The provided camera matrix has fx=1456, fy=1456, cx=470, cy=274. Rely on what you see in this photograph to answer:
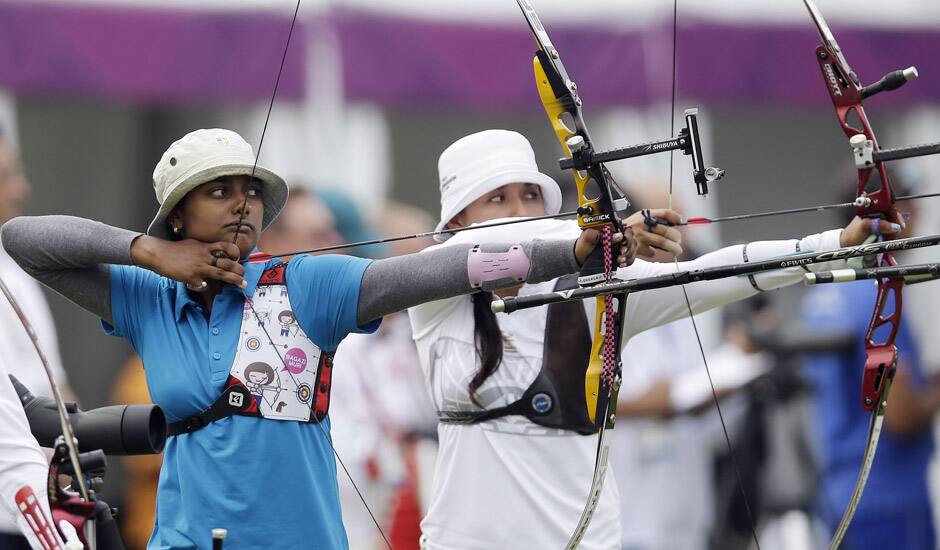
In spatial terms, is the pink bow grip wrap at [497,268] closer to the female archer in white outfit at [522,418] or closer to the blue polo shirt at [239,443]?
the blue polo shirt at [239,443]

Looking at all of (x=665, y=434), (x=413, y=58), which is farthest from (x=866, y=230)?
(x=413, y=58)

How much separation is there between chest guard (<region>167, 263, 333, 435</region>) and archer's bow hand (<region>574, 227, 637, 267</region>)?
56 centimetres

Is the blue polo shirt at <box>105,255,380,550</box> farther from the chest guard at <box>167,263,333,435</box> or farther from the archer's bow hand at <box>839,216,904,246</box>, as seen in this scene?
the archer's bow hand at <box>839,216,904,246</box>

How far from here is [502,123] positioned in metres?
7.80

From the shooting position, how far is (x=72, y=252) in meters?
2.88

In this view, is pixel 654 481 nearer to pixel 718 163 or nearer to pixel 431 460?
pixel 431 460

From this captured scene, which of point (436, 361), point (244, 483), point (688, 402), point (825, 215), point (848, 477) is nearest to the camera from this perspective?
point (244, 483)

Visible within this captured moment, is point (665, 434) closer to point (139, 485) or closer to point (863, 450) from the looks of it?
point (863, 450)

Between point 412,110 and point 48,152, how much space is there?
2.29 m

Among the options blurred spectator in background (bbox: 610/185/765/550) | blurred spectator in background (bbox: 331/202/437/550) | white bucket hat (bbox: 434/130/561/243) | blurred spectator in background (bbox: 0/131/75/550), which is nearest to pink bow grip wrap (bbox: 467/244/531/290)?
white bucket hat (bbox: 434/130/561/243)

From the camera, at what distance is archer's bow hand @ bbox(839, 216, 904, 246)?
2791mm

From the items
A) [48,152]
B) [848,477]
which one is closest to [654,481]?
[848,477]

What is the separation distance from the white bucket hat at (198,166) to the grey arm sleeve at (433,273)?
329 millimetres

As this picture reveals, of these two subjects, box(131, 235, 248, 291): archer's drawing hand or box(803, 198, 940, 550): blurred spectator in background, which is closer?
box(131, 235, 248, 291): archer's drawing hand
